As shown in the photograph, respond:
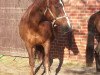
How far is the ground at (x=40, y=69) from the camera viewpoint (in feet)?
28.4

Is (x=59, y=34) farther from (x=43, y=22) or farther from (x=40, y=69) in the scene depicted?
(x=43, y=22)

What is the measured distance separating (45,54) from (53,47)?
2142 millimetres

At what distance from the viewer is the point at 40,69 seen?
8953 millimetres

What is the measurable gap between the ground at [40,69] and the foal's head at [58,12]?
5.82 ft

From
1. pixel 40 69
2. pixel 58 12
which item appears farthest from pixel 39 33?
pixel 40 69

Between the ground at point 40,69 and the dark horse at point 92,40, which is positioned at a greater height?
the dark horse at point 92,40

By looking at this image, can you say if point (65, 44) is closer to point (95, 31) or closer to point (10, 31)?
point (95, 31)

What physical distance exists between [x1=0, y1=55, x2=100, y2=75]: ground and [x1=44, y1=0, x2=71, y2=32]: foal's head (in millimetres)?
1775

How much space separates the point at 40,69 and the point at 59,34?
1285 mm

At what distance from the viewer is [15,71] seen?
8.88 meters

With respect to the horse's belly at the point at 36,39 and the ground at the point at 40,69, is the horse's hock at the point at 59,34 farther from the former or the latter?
the horse's belly at the point at 36,39

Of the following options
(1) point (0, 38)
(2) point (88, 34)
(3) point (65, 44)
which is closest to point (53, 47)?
(3) point (65, 44)

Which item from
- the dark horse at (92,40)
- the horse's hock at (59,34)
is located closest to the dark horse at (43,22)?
the dark horse at (92,40)

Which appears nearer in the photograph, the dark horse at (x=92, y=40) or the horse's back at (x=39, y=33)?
the horse's back at (x=39, y=33)
